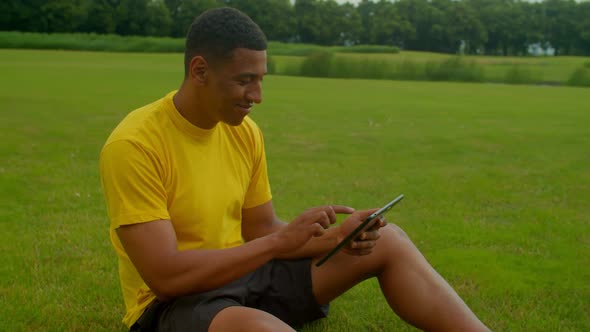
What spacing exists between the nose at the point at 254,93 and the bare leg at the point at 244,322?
0.85 metres

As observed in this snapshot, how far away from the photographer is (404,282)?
3.16 meters

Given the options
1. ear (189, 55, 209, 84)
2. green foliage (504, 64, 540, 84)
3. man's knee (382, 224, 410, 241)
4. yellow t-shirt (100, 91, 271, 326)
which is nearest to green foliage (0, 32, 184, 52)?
green foliage (504, 64, 540, 84)

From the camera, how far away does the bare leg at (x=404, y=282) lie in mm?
3029

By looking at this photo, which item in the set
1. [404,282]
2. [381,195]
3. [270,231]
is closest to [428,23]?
[381,195]

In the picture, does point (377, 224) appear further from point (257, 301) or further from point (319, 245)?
point (257, 301)

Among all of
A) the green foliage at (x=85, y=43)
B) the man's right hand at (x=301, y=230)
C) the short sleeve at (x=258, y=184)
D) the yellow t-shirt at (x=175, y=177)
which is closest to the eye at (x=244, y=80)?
the yellow t-shirt at (x=175, y=177)

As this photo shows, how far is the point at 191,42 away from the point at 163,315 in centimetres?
113

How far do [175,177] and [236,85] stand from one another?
45 centimetres

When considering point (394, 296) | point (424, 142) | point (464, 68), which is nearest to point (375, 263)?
point (394, 296)

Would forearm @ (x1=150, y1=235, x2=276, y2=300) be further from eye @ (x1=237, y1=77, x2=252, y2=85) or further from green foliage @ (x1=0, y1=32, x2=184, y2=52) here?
green foliage @ (x1=0, y1=32, x2=184, y2=52)

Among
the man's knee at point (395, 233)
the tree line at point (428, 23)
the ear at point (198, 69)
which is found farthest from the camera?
the tree line at point (428, 23)

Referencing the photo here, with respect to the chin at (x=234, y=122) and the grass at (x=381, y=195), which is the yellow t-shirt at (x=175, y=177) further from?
the grass at (x=381, y=195)

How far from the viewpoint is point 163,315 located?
2.87m

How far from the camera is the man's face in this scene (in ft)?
9.53
